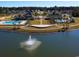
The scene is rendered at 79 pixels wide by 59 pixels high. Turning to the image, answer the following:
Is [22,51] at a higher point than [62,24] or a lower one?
lower

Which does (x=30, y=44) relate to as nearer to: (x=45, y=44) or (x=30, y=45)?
(x=30, y=45)

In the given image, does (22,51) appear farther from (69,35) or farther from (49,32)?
(69,35)

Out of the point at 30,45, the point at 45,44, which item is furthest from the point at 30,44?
the point at 45,44

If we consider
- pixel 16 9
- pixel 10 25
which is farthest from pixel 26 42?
pixel 16 9

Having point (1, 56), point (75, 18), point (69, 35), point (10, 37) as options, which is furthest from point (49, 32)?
point (1, 56)

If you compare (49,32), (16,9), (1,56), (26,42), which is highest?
(16,9)

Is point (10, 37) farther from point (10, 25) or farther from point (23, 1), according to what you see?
point (23, 1)
